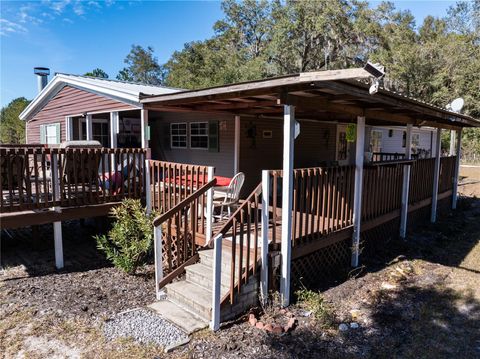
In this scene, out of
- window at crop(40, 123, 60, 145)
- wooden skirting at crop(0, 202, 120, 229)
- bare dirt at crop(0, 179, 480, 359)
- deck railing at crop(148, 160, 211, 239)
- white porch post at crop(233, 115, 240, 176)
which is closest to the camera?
bare dirt at crop(0, 179, 480, 359)

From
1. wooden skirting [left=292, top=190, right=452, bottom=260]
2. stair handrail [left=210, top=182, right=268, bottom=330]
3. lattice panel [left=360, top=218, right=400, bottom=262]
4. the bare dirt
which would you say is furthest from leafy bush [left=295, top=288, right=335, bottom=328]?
lattice panel [left=360, top=218, right=400, bottom=262]

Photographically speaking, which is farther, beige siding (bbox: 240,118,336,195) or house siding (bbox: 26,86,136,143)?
house siding (bbox: 26,86,136,143)

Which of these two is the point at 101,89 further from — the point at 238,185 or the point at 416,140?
the point at 416,140

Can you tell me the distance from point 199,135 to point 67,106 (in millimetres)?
5462

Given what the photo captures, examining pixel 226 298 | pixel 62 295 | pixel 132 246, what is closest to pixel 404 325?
pixel 226 298

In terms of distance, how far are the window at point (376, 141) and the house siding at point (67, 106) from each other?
461 inches

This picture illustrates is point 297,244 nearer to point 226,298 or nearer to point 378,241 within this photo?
point 226,298

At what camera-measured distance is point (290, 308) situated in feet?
14.8

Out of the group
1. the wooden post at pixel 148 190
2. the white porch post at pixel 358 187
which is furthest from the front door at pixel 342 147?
the wooden post at pixel 148 190

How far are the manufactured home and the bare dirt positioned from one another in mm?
436

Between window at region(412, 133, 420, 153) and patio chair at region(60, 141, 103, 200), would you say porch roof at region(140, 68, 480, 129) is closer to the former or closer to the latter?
patio chair at region(60, 141, 103, 200)

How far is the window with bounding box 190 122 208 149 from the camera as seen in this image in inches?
Answer: 361

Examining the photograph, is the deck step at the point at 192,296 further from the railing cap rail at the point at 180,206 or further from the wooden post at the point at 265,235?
the railing cap rail at the point at 180,206

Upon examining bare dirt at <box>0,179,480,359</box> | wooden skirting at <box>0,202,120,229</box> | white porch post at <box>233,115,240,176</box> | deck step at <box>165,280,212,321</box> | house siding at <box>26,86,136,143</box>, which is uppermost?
house siding at <box>26,86,136,143</box>
